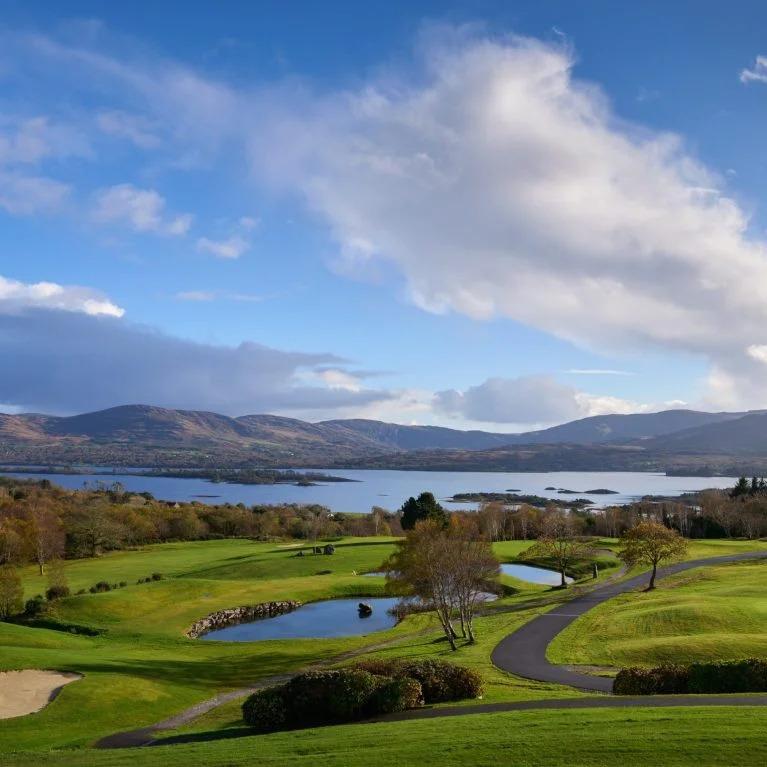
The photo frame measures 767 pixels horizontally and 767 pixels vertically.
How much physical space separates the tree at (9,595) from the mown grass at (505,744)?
128ft

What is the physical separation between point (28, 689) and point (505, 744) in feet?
91.8

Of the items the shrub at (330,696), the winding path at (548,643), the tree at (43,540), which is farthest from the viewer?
the tree at (43,540)

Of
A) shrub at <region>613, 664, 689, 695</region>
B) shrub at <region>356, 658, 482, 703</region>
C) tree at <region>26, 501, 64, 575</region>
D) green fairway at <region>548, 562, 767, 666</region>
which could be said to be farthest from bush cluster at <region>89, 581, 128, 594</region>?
shrub at <region>613, 664, 689, 695</region>

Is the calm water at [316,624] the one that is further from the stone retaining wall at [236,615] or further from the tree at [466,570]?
the tree at [466,570]

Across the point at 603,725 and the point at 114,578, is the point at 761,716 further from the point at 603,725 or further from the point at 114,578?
the point at 114,578

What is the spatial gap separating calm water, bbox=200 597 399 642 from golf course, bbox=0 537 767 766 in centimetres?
263

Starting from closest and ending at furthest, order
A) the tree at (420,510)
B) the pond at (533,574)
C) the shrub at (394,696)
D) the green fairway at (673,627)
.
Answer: the shrub at (394,696), the green fairway at (673,627), the pond at (533,574), the tree at (420,510)

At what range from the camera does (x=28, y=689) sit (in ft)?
110

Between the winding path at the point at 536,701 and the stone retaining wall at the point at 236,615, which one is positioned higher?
the winding path at the point at 536,701

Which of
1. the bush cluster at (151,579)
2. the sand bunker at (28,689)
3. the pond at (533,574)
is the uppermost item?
the sand bunker at (28,689)

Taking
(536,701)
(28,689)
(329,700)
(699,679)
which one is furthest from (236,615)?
(699,679)

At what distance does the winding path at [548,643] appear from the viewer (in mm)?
31780

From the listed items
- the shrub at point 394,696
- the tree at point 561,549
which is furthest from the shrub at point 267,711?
the tree at point 561,549

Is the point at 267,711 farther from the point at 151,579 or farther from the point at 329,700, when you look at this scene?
the point at 151,579
